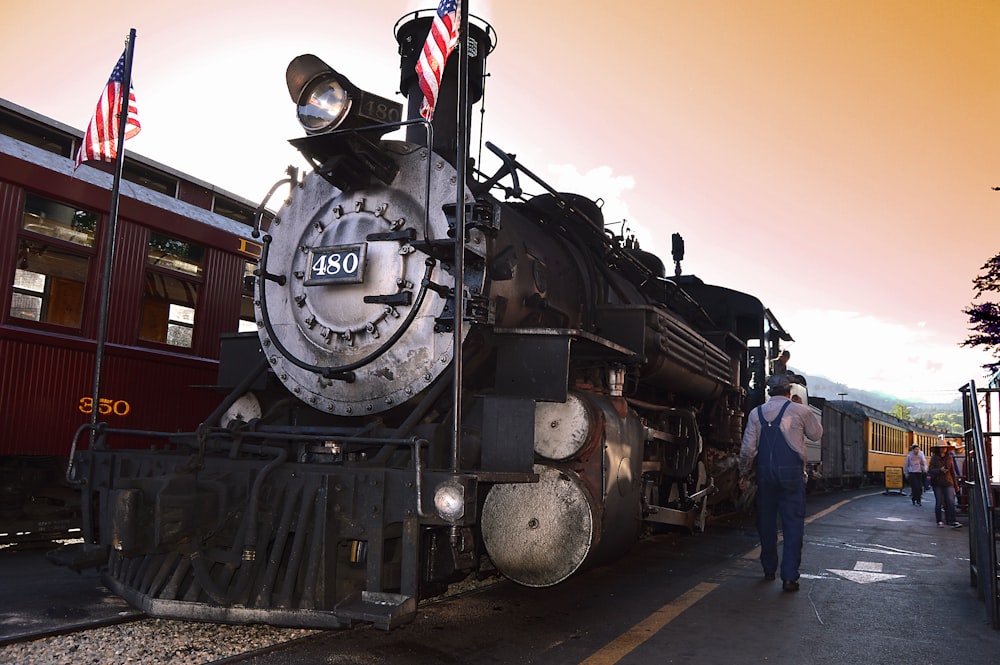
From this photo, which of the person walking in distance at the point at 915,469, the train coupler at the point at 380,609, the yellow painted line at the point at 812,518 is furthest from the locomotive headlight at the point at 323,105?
the person walking in distance at the point at 915,469

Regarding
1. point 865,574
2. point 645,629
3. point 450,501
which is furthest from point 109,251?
point 865,574

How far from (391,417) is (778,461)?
280cm

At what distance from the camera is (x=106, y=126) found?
5.98m

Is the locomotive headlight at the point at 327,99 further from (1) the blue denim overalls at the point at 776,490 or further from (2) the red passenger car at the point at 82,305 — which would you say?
(1) the blue denim overalls at the point at 776,490

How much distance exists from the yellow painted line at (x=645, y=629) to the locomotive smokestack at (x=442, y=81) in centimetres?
275

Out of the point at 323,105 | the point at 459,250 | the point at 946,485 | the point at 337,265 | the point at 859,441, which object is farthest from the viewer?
the point at 859,441

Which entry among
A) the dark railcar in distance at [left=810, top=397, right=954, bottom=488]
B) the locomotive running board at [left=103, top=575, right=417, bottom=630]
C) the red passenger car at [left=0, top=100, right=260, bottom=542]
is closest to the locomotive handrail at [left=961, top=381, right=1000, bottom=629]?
the locomotive running board at [left=103, top=575, right=417, bottom=630]

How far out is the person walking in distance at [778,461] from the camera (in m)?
5.09

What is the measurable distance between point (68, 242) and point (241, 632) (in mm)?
4004

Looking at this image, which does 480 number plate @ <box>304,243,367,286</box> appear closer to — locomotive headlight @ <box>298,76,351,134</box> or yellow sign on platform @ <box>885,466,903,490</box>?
locomotive headlight @ <box>298,76,351,134</box>

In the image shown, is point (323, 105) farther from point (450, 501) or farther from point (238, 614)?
point (238, 614)

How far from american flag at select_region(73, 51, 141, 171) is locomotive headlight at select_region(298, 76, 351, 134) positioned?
267cm

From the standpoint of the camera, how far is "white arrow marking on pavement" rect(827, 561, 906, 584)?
17.1ft

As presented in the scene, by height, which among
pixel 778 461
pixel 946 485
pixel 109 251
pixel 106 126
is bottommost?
pixel 946 485
